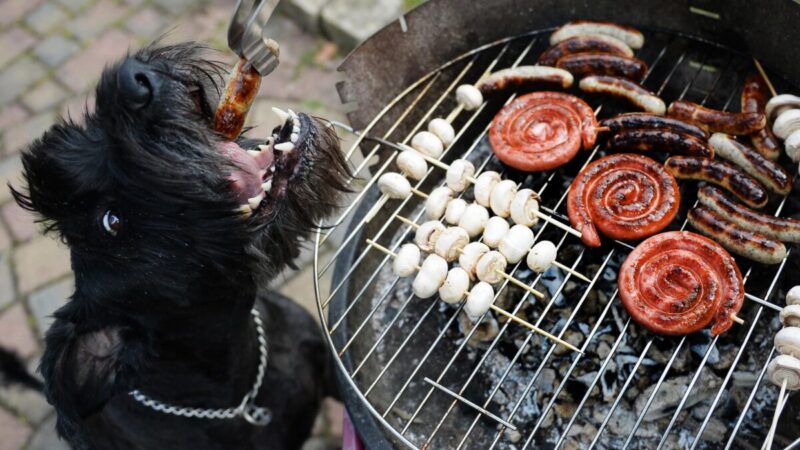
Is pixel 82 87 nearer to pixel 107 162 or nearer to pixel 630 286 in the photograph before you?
pixel 107 162

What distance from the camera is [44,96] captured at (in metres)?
5.87

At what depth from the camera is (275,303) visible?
12.5ft

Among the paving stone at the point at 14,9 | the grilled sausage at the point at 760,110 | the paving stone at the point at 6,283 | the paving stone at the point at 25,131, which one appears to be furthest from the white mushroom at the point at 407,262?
the paving stone at the point at 14,9

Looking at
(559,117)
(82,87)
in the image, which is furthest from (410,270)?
(82,87)

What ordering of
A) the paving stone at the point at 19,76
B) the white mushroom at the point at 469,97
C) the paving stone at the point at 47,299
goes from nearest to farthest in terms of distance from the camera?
the white mushroom at the point at 469,97 < the paving stone at the point at 47,299 < the paving stone at the point at 19,76

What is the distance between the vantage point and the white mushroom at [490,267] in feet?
8.91

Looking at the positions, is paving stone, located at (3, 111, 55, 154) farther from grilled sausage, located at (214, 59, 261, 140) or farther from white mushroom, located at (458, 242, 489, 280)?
white mushroom, located at (458, 242, 489, 280)

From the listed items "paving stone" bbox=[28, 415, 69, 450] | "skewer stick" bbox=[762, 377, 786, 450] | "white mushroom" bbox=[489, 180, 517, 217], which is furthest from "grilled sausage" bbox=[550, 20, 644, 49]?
"paving stone" bbox=[28, 415, 69, 450]

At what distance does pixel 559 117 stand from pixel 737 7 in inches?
36.7

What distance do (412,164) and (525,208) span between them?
0.51 meters

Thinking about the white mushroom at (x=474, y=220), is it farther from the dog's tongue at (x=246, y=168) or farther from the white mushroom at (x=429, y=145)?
the dog's tongue at (x=246, y=168)

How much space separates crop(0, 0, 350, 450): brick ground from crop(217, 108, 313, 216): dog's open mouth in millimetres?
2365

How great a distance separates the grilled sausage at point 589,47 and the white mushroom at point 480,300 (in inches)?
45.6

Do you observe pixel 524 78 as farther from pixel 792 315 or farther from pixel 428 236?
pixel 792 315
